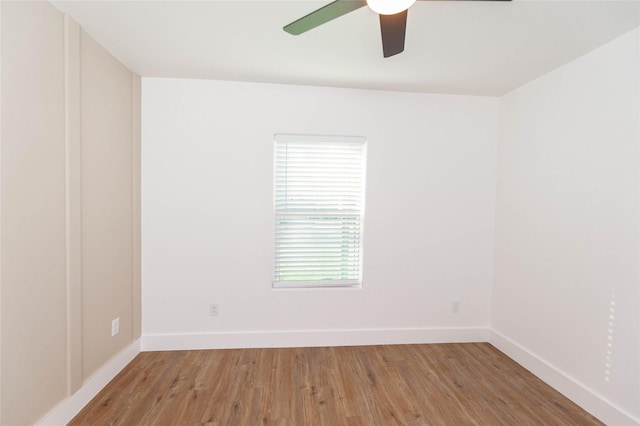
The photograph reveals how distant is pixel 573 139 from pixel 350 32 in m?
1.83

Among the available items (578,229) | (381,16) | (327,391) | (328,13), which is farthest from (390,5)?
(327,391)

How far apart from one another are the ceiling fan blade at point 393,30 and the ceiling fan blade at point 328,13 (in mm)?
170

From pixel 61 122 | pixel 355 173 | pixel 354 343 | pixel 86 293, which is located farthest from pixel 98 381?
pixel 355 173

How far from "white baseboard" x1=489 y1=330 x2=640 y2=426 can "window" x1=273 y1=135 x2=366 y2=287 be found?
59.1 inches

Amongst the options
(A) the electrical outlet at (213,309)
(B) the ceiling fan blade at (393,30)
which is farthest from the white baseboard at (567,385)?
(A) the electrical outlet at (213,309)

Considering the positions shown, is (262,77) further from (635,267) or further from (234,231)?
(635,267)

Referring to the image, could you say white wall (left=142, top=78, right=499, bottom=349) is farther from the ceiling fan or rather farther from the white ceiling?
the ceiling fan

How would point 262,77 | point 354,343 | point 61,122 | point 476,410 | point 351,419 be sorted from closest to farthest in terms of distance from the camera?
point 61,122 < point 351,419 < point 476,410 < point 262,77 < point 354,343

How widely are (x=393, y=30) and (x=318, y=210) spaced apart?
66.1 inches

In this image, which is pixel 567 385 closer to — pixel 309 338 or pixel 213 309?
pixel 309 338

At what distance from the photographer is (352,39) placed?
1910mm

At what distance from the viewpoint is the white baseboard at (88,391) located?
167 centimetres

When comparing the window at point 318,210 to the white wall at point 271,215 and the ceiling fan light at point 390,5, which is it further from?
the ceiling fan light at point 390,5

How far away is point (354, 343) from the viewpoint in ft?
9.19
